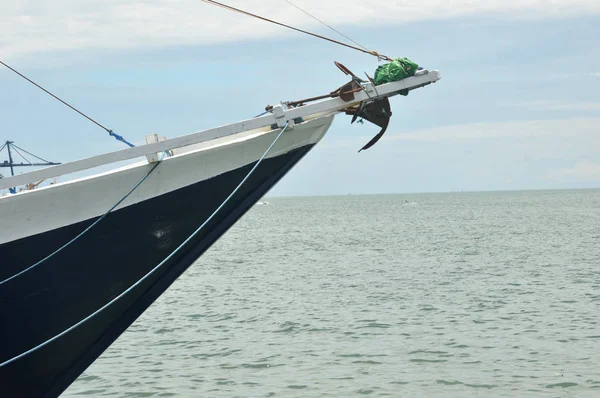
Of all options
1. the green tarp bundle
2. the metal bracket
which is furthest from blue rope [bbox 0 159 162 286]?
the green tarp bundle

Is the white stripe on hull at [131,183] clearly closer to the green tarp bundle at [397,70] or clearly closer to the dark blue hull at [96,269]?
the dark blue hull at [96,269]

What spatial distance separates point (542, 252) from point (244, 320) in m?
27.1

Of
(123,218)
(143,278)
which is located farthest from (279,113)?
(143,278)

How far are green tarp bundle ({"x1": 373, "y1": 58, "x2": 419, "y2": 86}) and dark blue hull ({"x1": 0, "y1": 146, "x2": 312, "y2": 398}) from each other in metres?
1.13

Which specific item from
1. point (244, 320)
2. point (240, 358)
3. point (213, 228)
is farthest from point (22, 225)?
point (244, 320)

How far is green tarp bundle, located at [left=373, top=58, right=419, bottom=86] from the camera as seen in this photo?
25.0 feet

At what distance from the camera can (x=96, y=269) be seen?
8.15 meters

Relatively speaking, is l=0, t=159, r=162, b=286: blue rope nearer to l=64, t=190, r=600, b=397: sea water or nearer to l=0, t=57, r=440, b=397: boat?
l=0, t=57, r=440, b=397: boat

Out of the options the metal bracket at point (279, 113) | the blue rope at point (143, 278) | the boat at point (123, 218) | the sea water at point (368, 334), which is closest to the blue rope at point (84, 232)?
the boat at point (123, 218)

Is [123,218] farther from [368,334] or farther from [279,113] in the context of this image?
[368,334]

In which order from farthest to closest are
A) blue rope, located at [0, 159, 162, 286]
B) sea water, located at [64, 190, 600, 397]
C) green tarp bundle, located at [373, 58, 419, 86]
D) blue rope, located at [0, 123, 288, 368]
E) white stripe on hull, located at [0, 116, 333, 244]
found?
sea water, located at [64, 190, 600, 397] → blue rope, located at [0, 123, 288, 368] → blue rope, located at [0, 159, 162, 286] → white stripe on hull, located at [0, 116, 333, 244] → green tarp bundle, located at [373, 58, 419, 86]

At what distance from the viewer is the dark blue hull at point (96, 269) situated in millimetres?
7938

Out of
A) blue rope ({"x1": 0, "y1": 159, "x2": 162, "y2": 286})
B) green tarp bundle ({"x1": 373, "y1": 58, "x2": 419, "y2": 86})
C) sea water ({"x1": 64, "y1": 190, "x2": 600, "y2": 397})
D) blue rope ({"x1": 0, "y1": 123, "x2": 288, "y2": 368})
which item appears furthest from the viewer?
sea water ({"x1": 64, "y1": 190, "x2": 600, "y2": 397})

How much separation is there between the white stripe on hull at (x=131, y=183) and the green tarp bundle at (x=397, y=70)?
68 centimetres
